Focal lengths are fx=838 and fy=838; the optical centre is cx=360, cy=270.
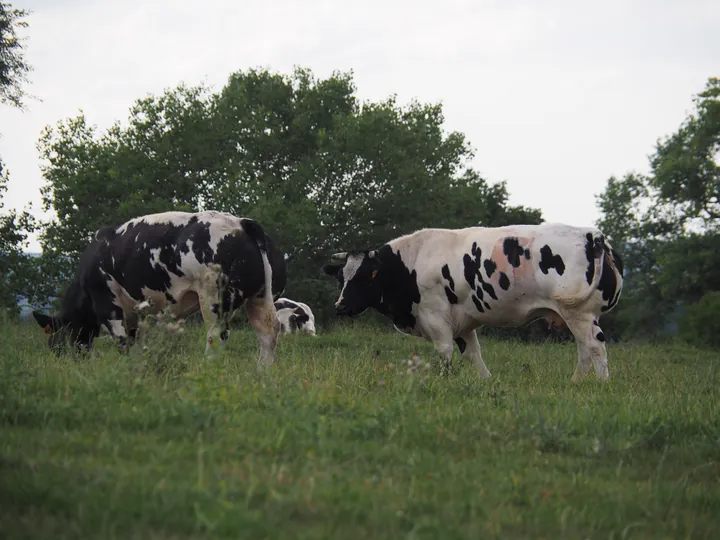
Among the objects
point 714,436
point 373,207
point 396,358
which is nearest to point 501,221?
point 373,207

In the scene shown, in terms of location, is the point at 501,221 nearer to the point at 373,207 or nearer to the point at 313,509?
the point at 373,207

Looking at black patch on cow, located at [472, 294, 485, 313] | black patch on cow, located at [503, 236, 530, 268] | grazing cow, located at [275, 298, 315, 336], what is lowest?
grazing cow, located at [275, 298, 315, 336]

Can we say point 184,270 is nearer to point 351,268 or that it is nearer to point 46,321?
point 351,268

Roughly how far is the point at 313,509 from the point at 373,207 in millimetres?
32719

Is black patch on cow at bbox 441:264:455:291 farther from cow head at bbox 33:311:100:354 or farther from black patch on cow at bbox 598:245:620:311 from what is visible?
cow head at bbox 33:311:100:354

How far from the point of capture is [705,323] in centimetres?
3712

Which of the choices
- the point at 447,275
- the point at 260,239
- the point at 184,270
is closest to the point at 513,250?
the point at 447,275

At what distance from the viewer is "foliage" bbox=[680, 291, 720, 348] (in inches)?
1430

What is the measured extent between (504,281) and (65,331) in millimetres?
6940

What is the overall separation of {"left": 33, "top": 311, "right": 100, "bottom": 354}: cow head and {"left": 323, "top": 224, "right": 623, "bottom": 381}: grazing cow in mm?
4140

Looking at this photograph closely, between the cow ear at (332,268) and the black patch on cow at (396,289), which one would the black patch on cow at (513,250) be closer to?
the black patch on cow at (396,289)

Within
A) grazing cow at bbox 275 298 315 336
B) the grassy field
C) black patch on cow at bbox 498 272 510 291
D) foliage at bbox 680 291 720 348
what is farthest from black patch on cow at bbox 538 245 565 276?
foliage at bbox 680 291 720 348

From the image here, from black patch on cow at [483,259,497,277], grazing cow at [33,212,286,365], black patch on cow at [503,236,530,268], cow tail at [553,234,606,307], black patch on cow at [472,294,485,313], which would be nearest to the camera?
grazing cow at [33,212,286,365]

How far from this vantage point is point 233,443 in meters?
5.00
